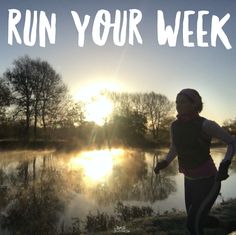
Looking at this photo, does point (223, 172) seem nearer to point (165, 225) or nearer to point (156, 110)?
point (165, 225)

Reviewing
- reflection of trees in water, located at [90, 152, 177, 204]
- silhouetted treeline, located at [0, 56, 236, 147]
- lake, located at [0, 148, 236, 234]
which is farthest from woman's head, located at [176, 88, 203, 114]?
silhouetted treeline, located at [0, 56, 236, 147]

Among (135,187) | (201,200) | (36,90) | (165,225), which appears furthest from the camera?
(36,90)

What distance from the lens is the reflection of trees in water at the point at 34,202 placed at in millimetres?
11359

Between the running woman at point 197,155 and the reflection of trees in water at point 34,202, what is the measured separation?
7.53 meters

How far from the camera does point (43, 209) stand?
13461mm

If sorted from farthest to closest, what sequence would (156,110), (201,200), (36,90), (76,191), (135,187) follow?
1. (156,110)
2. (36,90)
3. (135,187)
4. (76,191)
5. (201,200)

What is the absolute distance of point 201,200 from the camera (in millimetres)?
3988

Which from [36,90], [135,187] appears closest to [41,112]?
[36,90]

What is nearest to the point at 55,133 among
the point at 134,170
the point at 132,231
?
the point at 134,170

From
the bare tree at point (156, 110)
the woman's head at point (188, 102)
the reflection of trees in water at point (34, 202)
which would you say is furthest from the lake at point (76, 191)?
the bare tree at point (156, 110)

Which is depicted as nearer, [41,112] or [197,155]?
[197,155]

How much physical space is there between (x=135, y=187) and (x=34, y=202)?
18.9ft

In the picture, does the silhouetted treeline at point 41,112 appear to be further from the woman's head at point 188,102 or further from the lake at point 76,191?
the woman's head at point 188,102

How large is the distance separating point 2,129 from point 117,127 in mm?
21693
